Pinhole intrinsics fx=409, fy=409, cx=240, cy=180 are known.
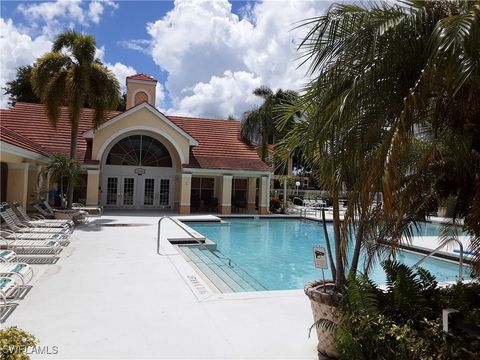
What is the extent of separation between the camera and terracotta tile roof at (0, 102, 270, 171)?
27.5 m

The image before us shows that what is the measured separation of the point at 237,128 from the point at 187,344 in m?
29.3

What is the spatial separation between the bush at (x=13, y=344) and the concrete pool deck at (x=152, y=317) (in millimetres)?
1767

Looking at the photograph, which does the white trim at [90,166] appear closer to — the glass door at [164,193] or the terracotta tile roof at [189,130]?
the terracotta tile roof at [189,130]

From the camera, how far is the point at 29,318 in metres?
6.17

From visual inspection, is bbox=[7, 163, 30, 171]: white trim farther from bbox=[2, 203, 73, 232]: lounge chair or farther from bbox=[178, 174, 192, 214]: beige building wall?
bbox=[178, 174, 192, 214]: beige building wall

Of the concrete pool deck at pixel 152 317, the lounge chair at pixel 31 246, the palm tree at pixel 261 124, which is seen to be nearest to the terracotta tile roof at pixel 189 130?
the palm tree at pixel 261 124

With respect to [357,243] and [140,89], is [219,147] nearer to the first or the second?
[140,89]

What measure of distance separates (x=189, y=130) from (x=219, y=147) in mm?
3163

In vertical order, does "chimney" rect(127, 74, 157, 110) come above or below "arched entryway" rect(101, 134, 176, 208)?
above

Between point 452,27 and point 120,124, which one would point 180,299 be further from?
point 120,124

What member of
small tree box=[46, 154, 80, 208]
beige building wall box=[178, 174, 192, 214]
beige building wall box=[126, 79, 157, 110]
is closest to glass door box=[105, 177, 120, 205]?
beige building wall box=[178, 174, 192, 214]

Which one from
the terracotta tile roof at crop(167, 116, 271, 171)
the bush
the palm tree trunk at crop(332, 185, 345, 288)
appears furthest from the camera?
the terracotta tile roof at crop(167, 116, 271, 171)

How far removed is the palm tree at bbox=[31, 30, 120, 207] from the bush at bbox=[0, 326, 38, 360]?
1761cm

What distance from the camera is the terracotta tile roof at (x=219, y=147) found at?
28.4 m
